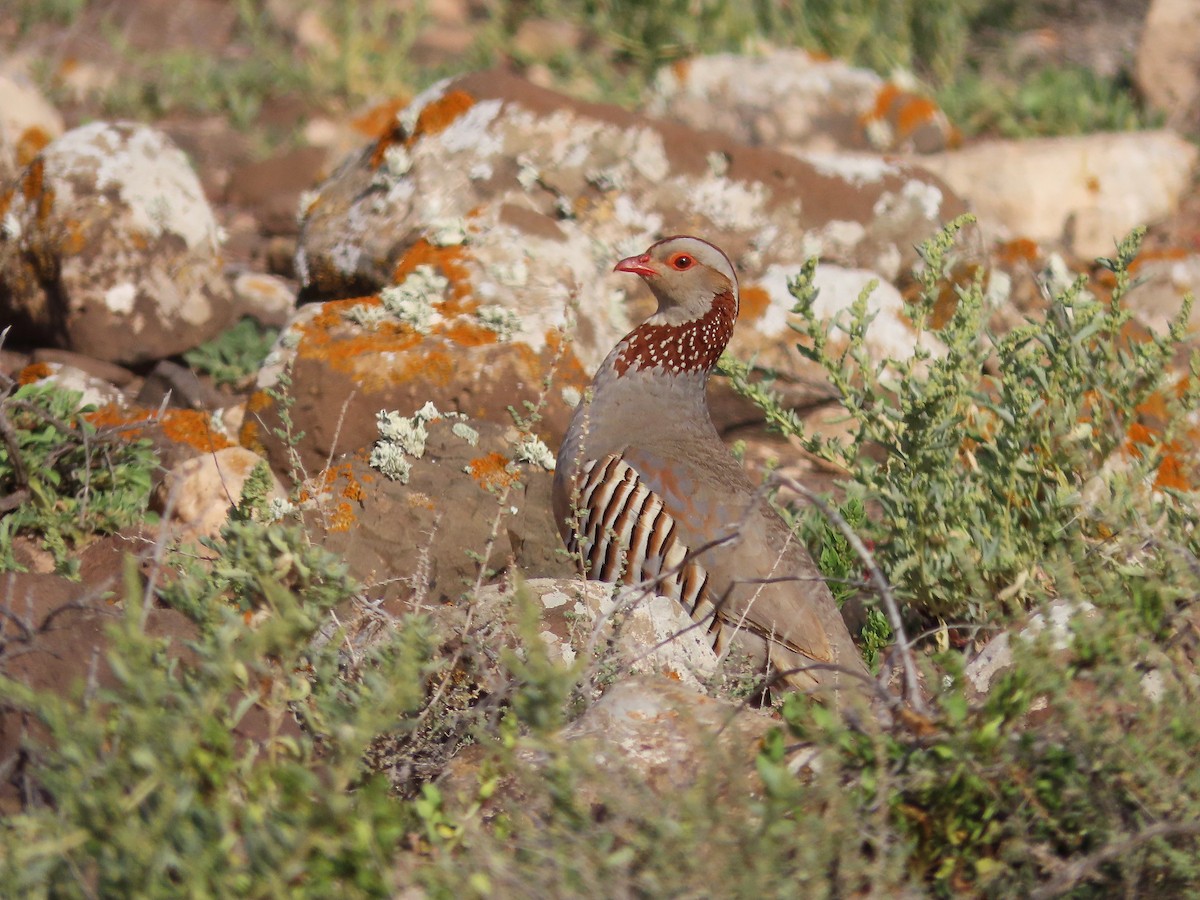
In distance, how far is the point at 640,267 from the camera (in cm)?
468

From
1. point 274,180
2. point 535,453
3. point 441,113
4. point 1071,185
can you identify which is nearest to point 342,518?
point 535,453

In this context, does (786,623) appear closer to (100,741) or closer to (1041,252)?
(100,741)

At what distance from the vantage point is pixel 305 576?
2.65 m

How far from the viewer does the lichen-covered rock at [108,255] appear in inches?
227

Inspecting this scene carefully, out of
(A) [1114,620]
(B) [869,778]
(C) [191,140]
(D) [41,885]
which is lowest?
(C) [191,140]

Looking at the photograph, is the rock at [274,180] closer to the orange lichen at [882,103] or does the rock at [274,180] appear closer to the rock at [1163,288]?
the orange lichen at [882,103]

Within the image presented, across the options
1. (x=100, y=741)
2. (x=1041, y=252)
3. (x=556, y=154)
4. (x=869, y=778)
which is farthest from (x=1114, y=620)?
(x=1041, y=252)

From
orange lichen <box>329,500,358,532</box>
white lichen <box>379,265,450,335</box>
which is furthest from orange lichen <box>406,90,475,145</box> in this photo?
orange lichen <box>329,500,358,532</box>

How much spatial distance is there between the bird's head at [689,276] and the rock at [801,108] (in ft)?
12.0

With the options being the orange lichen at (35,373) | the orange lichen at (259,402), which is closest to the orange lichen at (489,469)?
the orange lichen at (259,402)

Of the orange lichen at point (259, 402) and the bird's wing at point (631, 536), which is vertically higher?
the bird's wing at point (631, 536)

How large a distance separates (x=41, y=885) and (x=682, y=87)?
7.19 meters

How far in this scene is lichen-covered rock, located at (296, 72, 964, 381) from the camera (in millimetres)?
5477

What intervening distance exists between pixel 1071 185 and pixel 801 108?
1.65 m
